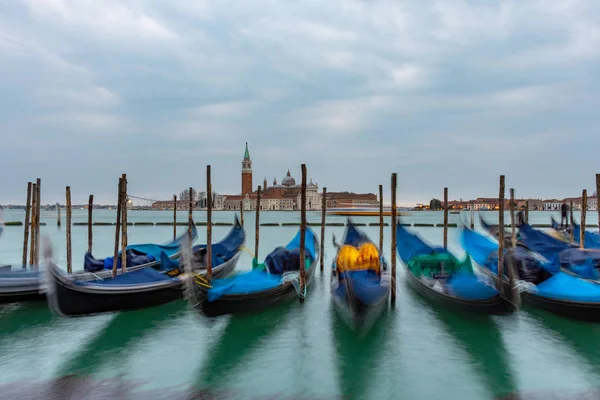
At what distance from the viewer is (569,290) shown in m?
5.17

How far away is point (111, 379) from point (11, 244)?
16.6 m

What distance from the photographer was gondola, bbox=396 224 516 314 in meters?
4.98

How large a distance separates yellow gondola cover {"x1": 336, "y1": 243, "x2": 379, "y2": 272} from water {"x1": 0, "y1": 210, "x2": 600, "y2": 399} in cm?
69

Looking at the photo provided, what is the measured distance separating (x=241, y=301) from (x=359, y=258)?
6.35 feet

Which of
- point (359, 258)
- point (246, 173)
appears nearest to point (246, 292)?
point (359, 258)

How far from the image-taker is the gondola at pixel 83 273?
6.00 metres

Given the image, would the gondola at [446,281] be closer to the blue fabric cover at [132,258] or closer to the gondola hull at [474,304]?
the gondola hull at [474,304]

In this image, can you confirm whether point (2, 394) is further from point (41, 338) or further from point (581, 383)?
point (581, 383)

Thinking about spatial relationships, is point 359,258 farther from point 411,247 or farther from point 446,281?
point 411,247

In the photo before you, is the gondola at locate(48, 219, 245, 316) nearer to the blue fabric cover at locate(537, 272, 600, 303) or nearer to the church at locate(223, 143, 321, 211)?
the blue fabric cover at locate(537, 272, 600, 303)

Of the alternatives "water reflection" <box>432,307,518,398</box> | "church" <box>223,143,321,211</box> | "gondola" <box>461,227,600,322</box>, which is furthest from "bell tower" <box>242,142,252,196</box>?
"water reflection" <box>432,307,518,398</box>

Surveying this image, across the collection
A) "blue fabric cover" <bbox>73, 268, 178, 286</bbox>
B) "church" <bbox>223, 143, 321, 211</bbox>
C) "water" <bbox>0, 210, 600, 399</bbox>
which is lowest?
"water" <bbox>0, 210, 600, 399</bbox>

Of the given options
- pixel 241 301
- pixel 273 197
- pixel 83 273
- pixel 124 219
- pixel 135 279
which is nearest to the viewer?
pixel 241 301

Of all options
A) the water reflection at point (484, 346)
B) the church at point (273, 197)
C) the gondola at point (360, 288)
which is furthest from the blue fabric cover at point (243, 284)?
the church at point (273, 197)
